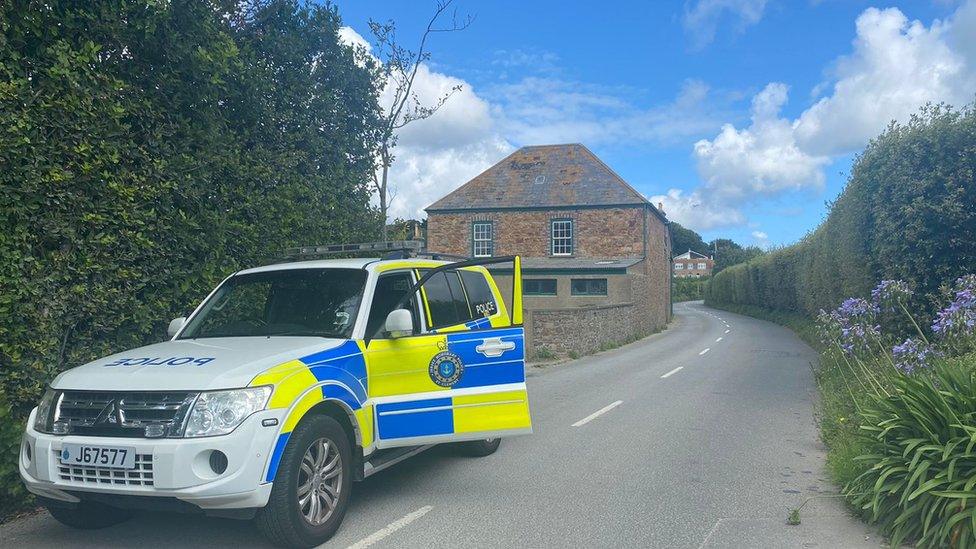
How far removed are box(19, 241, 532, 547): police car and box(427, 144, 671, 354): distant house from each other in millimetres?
22792

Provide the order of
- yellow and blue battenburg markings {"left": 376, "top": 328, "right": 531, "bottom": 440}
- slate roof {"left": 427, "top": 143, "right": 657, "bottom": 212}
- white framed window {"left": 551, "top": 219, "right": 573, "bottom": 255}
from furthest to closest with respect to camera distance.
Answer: slate roof {"left": 427, "top": 143, "right": 657, "bottom": 212} → white framed window {"left": 551, "top": 219, "right": 573, "bottom": 255} → yellow and blue battenburg markings {"left": 376, "top": 328, "right": 531, "bottom": 440}

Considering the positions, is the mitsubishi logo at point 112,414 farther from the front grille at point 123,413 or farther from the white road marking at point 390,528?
the white road marking at point 390,528

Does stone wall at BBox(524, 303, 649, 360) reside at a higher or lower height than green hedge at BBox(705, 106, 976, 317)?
lower

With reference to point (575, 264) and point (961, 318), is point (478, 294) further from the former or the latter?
point (575, 264)

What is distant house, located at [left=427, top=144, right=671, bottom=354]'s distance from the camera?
105ft

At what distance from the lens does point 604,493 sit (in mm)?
6113

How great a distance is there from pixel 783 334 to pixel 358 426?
2711 cm

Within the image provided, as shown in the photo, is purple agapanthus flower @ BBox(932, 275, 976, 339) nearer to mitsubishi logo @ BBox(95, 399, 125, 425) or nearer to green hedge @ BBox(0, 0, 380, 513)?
mitsubishi logo @ BBox(95, 399, 125, 425)

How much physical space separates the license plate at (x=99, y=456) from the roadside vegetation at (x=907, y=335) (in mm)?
5013

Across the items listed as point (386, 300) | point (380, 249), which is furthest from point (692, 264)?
point (386, 300)

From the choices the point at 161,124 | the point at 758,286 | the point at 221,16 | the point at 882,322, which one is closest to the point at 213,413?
the point at 161,124

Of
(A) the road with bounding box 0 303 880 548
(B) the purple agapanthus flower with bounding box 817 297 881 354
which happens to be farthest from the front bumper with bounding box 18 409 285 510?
(B) the purple agapanthus flower with bounding box 817 297 881 354

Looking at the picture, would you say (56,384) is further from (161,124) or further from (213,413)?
(161,124)

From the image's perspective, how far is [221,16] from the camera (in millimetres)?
8648
